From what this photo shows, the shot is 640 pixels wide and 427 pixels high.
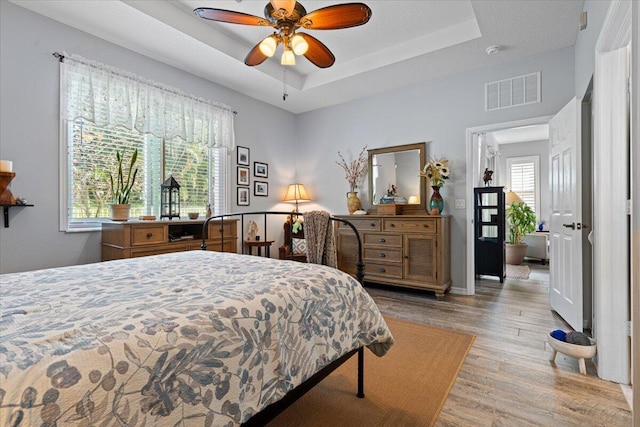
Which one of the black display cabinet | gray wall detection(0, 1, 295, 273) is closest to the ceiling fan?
gray wall detection(0, 1, 295, 273)

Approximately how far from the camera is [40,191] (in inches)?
110

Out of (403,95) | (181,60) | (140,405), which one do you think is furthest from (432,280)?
(181,60)

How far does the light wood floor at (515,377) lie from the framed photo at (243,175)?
2.54m

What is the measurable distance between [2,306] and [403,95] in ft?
14.8

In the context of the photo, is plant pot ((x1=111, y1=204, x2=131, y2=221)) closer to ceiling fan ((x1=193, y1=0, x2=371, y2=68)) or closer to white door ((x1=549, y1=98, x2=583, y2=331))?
ceiling fan ((x1=193, y1=0, x2=371, y2=68))

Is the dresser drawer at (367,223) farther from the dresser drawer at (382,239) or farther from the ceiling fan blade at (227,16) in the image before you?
the ceiling fan blade at (227,16)

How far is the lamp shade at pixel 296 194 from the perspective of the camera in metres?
5.25

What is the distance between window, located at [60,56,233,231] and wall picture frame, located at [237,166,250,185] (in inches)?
9.3

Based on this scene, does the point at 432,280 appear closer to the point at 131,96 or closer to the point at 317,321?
the point at 317,321

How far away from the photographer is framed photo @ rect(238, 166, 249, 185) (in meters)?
4.58

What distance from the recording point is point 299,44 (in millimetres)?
2393

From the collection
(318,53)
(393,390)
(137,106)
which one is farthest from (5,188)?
(393,390)

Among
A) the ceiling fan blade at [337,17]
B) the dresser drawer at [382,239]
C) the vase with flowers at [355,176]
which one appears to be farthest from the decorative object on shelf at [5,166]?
the vase with flowers at [355,176]

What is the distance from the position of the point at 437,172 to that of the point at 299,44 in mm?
2385
